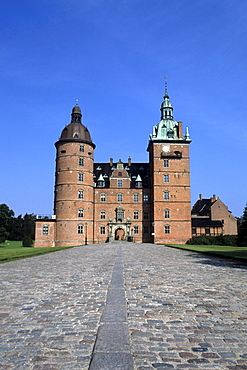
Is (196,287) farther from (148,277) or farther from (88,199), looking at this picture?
(88,199)

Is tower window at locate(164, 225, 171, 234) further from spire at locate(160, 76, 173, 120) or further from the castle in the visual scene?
spire at locate(160, 76, 173, 120)

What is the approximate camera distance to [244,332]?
4781 mm

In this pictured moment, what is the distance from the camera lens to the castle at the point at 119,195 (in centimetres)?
4897

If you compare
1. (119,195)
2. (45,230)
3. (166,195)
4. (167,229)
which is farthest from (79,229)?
(166,195)

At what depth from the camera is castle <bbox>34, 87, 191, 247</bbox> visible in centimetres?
4897

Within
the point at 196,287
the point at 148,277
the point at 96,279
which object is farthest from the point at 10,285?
the point at 196,287

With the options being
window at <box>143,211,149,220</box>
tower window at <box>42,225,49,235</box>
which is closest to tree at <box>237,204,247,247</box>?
window at <box>143,211,149,220</box>

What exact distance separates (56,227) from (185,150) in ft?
A: 79.9

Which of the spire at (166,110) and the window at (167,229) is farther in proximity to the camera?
the spire at (166,110)

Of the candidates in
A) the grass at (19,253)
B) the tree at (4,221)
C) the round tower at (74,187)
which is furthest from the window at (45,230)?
the grass at (19,253)

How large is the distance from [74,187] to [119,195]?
8.29 m

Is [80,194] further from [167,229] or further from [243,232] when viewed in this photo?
[243,232]

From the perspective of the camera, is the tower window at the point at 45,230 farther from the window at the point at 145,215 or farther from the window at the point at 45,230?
the window at the point at 145,215

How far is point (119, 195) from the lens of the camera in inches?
2101
